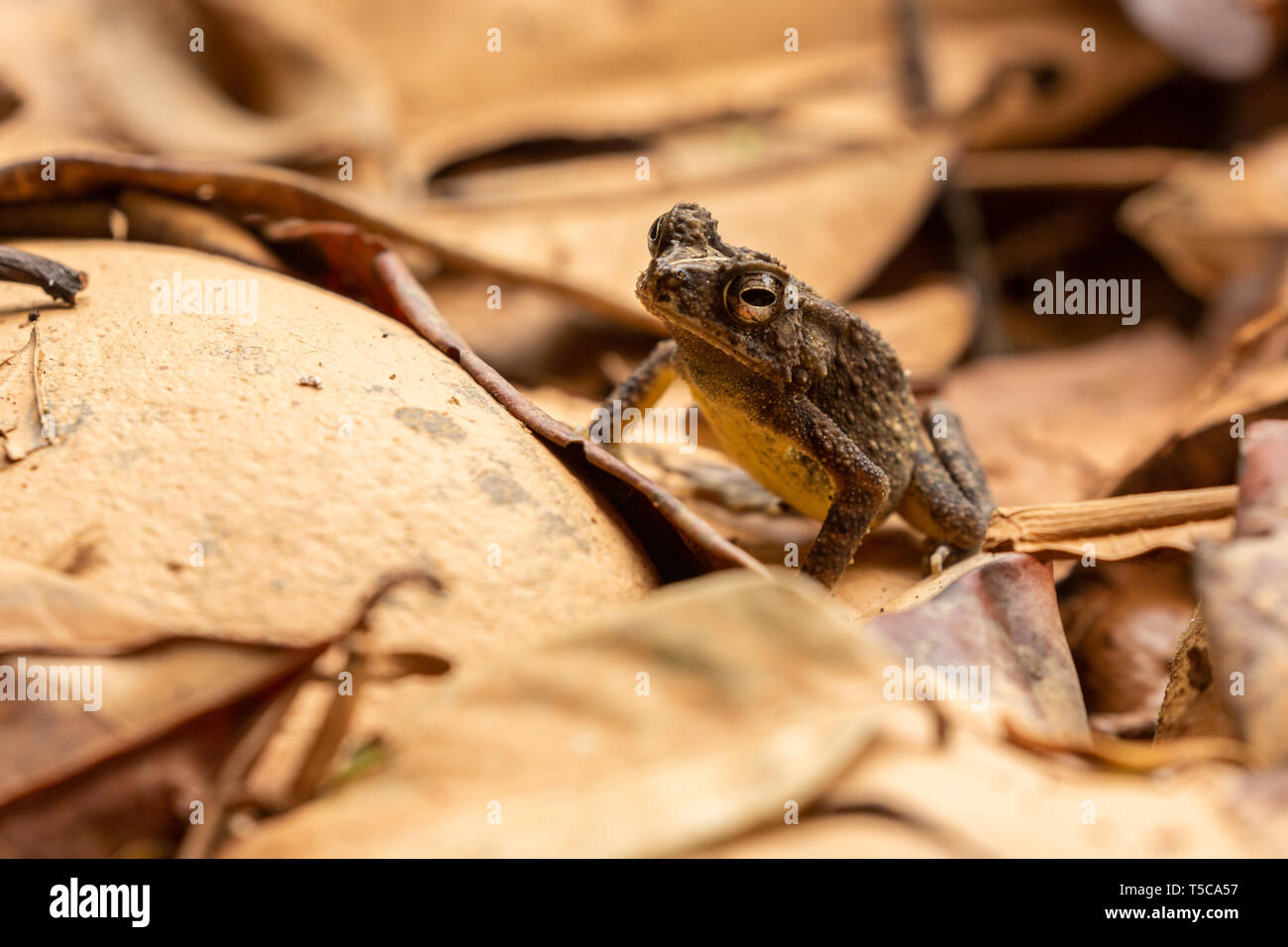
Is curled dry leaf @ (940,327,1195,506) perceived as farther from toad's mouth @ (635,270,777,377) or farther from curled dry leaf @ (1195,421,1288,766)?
curled dry leaf @ (1195,421,1288,766)

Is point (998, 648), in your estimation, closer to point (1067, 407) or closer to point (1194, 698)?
point (1194, 698)

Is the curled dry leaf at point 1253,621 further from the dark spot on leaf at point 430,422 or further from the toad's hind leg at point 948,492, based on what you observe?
the dark spot on leaf at point 430,422

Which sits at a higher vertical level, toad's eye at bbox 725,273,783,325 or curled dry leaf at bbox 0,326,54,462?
toad's eye at bbox 725,273,783,325

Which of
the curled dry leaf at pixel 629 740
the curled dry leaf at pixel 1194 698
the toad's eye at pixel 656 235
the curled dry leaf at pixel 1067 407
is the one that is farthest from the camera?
the curled dry leaf at pixel 1067 407

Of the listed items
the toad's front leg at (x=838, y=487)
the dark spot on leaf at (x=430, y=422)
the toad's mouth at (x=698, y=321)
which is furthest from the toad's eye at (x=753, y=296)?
the dark spot on leaf at (x=430, y=422)

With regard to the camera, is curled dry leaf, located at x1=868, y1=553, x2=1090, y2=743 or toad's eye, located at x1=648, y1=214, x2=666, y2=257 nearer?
curled dry leaf, located at x1=868, y1=553, x2=1090, y2=743

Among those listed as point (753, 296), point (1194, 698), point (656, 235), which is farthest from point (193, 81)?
point (1194, 698)

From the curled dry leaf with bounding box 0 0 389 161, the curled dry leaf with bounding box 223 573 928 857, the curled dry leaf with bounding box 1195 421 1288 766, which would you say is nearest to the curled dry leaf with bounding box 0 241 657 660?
the curled dry leaf with bounding box 223 573 928 857
